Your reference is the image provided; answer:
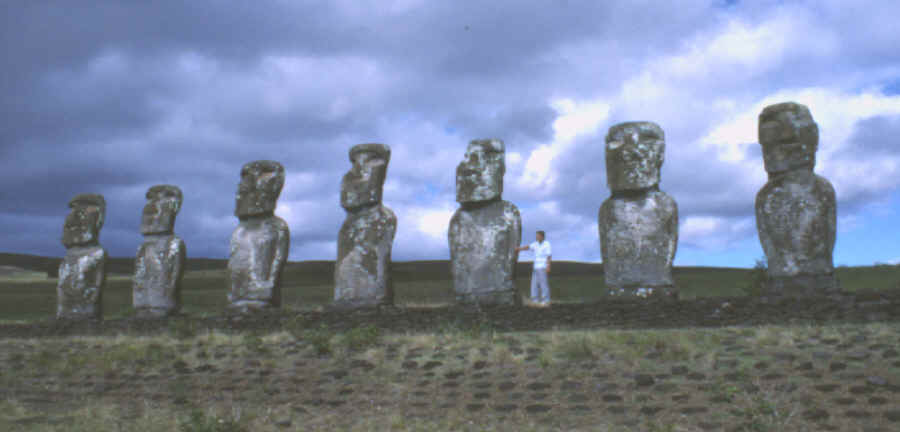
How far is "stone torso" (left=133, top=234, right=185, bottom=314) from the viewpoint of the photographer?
52.8 ft

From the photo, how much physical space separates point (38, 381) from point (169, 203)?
5.85 m

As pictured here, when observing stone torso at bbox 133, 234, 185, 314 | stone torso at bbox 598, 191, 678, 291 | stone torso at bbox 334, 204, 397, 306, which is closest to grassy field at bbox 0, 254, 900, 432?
stone torso at bbox 334, 204, 397, 306

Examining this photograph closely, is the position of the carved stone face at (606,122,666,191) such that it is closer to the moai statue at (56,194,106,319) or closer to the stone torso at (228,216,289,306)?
the stone torso at (228,216,289,306)

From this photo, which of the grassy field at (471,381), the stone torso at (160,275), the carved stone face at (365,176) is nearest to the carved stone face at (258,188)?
the carved stone face at (365,176)

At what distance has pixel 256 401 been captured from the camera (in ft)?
30.6

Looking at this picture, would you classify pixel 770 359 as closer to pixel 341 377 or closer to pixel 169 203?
pixel 341 377

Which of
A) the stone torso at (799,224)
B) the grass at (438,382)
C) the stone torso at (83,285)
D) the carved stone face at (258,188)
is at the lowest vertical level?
the grass at (438,382)

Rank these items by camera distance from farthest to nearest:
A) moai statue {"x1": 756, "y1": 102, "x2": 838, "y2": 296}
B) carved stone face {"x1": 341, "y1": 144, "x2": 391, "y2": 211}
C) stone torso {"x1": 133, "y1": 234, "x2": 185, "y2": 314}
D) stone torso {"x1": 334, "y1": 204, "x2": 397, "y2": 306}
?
1. stone torso {"x1": 133, "y1": 234, "x2": 185, "y2": 314}
2. carved stone face {"x1": 341, "y1": 144, "x2": 391, "y2": 211}
3. stone torso {"x1": 334, "y1": 204, "x2": 397, "y2": 306}
4. moai statue {"x1": 756, "y1": 102, "x2": 838, "y2": 296}

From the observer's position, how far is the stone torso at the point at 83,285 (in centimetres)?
1706

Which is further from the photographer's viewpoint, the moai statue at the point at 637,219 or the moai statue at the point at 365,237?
the moai statue at the point at 365,237

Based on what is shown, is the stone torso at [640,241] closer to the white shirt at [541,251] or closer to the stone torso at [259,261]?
the white shirt at [541,251]

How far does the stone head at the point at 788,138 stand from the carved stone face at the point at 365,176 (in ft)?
22.3

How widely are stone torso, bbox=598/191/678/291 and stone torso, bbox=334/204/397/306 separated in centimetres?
402

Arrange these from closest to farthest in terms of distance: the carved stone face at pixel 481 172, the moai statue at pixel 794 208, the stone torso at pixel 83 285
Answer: the moai statue at pixel 794 208, the carved stone face at pixel 481 172, the stone torso at pixel 83 285
